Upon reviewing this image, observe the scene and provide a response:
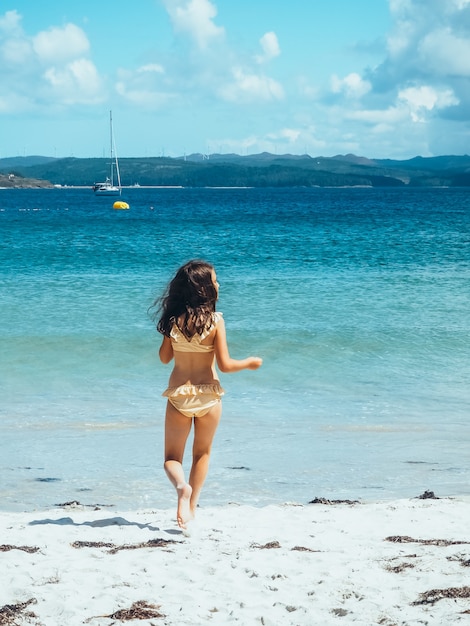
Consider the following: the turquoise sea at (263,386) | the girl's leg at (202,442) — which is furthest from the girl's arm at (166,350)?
the turquoise sea at (263,386)

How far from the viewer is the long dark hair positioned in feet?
17.9

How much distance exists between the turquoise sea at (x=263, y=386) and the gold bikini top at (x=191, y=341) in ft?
6.81

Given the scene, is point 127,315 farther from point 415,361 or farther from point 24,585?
point 24,585

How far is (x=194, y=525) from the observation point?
5859 mm

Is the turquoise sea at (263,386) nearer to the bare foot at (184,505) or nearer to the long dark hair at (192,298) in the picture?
the bare foot at (184,505)

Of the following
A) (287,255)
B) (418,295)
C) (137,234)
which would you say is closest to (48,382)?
(418,295)

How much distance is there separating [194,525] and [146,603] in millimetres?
1588

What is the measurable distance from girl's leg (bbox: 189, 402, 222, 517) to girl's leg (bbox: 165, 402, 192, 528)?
0.32 ft

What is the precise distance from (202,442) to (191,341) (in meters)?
0.80

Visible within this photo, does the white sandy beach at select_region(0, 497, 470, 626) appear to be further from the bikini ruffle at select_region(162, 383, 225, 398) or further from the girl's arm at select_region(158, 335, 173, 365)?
the girl's arm at select_region(158, 335, 173, 365)

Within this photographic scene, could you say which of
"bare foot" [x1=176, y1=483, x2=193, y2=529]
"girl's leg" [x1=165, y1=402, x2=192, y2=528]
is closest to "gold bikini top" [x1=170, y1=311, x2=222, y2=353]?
"girl's leg" [x1=165, y1=402, x2=192, y2=528]

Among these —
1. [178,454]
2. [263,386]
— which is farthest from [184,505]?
[263,386]

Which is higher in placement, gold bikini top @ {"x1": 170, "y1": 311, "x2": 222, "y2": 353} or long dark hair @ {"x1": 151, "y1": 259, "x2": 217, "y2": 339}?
long dark hair @ {"x1": 151, "y1": 259, "x2": 217, "y2": 339}

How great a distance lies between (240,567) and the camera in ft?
15.8
